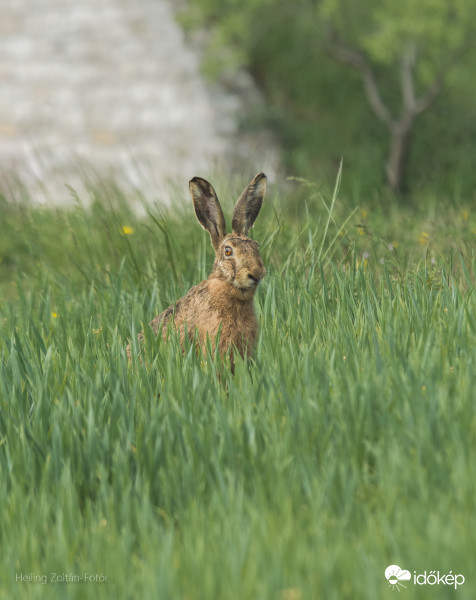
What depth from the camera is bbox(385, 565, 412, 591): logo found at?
212cm

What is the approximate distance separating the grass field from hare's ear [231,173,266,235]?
1.41ft

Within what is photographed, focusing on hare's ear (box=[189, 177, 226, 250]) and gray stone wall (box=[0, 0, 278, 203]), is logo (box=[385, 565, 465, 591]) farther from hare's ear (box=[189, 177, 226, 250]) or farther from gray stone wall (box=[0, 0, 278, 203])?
gray stone wall (box=[0, 0, 278, 203])

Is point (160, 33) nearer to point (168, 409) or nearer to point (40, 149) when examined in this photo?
point (40, 149)

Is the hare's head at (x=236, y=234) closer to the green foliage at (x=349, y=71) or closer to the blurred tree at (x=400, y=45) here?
the green foliage at (x=349, y=71)

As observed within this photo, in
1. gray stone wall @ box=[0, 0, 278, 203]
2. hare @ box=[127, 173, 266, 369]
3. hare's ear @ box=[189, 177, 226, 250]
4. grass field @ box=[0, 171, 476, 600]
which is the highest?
gray stone wall @ box=[0, 0, 278, 203]

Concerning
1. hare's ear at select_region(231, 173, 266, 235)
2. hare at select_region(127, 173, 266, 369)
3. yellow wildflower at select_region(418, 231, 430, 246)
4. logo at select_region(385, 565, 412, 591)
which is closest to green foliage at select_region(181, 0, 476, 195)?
yellow wildflower at select_region(418, 231, 430, 246)

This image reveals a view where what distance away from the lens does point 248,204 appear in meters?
4.13

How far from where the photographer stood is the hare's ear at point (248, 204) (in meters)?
4.05

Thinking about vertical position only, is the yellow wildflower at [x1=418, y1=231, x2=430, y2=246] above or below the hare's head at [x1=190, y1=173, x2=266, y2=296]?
below

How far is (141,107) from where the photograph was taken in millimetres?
12797

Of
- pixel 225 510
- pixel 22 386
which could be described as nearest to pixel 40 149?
pixel 22 386

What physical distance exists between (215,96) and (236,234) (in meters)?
9.41

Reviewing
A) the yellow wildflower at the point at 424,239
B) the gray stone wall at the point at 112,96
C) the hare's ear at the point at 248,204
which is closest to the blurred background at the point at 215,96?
the gray stone wall at the point at 112,96

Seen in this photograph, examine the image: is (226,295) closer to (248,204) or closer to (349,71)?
(248,204)
